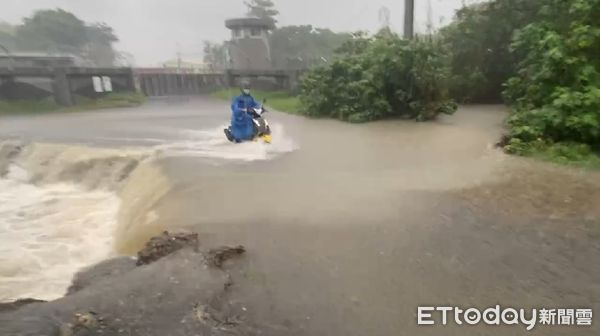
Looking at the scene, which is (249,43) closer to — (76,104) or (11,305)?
(76,104)

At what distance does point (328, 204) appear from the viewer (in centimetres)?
646

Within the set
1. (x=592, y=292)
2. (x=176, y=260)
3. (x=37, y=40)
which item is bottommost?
(x=592, y=292)

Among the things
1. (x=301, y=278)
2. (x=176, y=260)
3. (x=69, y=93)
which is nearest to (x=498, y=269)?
(x=301, y=278)

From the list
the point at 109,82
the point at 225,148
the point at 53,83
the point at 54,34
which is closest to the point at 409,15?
the point at 225,148

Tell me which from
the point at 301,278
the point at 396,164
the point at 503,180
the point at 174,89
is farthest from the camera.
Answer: the point at 174,89

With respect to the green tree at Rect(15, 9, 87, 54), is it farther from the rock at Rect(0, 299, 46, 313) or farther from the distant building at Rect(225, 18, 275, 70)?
the rock at Rect(0, 299, 46, 313)

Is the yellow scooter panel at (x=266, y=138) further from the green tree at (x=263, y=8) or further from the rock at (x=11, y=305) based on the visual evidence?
the green tree at (x=263, y=8)

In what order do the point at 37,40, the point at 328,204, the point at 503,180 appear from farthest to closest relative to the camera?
the point at 37,40 < the point at 503,180 < the point at 328,204

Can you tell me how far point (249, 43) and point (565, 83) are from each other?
3007cm

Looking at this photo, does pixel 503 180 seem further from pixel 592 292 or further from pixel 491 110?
pixel 491 110

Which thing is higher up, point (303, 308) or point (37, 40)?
point (37, 40)

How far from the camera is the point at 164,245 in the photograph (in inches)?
194

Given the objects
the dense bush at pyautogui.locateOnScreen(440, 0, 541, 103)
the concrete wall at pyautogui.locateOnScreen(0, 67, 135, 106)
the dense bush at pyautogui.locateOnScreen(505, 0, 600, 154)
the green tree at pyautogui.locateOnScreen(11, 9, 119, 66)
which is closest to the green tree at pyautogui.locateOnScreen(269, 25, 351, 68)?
the green tree at pyautogui.locateOnScreen(11, 9, 119, 66)

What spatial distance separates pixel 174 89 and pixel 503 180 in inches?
1095
